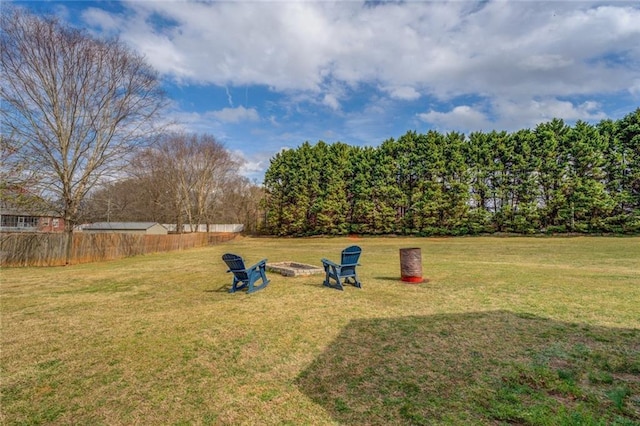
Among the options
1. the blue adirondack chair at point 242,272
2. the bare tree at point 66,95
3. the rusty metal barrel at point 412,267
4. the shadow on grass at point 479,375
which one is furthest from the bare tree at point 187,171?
the shadow on grass at point 479,375

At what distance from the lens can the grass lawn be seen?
8.84 ft

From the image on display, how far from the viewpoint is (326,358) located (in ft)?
12.4

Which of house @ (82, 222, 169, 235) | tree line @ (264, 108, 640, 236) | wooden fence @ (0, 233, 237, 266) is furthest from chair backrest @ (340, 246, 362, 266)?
house @ (82, 222, 169, 235)

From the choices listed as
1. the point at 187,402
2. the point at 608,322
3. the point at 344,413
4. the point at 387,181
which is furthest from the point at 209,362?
the point at 387,181

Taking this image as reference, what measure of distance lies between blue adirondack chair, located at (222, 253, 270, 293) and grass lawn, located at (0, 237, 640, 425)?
0.43m

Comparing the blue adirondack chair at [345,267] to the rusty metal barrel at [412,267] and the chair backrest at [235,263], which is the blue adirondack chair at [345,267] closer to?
the rusty metal barrel at [412,267]

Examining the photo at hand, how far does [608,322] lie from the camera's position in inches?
191

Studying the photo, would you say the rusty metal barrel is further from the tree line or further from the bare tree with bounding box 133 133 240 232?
the bare tree with bounding box 133 133 240 232

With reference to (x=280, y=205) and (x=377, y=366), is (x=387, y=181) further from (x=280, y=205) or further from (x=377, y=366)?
(x=377, y=366)

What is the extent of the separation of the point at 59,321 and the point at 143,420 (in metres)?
4.12

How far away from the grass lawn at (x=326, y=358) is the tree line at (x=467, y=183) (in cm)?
2764

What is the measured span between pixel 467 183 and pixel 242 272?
32149 mm

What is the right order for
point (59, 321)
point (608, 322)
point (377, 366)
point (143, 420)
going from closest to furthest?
point (143, 420) < point (377, 366) < point (608, 322) < point (59, 321)

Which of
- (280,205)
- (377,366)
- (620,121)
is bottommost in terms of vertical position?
(377,366)
